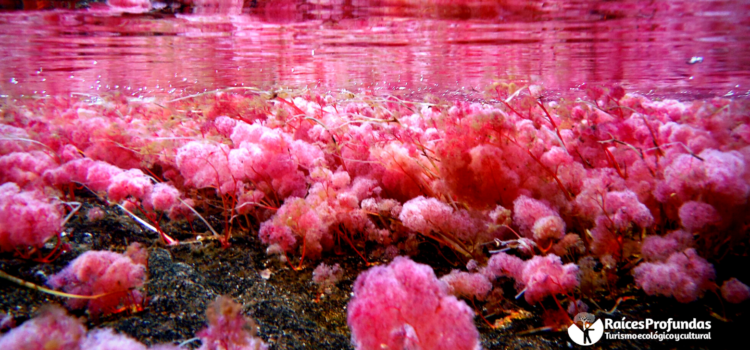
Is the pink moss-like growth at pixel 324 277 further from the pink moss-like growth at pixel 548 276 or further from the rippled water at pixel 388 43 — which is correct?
the rippled water at pixel 388 43

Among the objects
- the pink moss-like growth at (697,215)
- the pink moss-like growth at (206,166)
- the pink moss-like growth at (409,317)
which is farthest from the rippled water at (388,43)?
the pink moss-like growth at (409,317)

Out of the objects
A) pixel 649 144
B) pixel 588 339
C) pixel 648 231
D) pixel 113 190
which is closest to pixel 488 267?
A: pixel 588 339

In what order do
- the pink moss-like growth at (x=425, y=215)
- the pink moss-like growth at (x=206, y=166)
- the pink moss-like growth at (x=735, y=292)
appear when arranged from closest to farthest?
the pink moss-like growth at (x=735, y=292), the pink moss-like growth at (x=425, y=215), the pink moss-like growth at (x=206, y=166)

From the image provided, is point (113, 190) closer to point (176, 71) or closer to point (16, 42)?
point (16, 42)

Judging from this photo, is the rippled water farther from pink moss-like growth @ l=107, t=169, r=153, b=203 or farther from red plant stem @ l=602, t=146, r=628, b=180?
pink moss-like growth @ l=107, t=169, r=153, b=203

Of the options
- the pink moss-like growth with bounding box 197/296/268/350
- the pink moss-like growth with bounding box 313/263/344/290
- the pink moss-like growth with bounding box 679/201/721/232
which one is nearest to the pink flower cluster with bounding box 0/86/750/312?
the pink moss-like growth with bounding box 679/201/721/232

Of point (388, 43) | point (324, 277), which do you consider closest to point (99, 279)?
point (324, 277)

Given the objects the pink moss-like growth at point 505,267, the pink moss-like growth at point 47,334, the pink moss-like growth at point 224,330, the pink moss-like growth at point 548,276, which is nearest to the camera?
the pink moss-like growth at point 47,334
